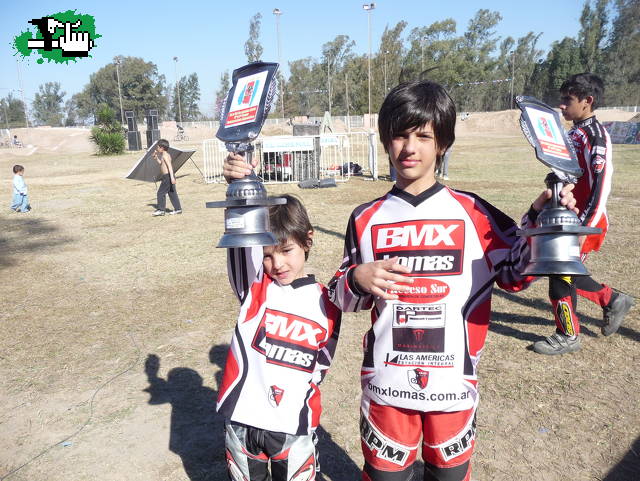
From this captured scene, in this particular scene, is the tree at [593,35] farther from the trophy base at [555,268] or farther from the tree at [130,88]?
the trophy base at [555,268]

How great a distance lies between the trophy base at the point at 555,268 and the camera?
1.47 m

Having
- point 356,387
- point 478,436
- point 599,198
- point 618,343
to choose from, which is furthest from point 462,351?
point 618,343

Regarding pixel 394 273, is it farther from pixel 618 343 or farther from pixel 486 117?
pixel 486 117

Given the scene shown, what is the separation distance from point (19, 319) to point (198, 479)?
3.71 m

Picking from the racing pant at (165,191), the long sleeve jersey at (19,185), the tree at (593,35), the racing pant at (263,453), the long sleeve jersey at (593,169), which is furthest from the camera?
the tree at (593,35)

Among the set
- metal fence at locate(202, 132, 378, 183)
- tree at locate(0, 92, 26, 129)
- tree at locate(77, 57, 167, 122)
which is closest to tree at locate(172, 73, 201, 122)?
tree at locate(77, 57, 167, 122)

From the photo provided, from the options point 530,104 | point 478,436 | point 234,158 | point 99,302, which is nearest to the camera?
point 530,104

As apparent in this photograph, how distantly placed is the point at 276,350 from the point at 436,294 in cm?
70

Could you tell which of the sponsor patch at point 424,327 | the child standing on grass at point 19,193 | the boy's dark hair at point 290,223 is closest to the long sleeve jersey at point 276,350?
the boy's dark hair at point 290,223

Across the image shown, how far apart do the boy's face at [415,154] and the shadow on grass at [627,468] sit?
219 centimetres

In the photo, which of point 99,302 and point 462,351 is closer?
point 462,351

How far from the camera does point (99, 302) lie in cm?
594

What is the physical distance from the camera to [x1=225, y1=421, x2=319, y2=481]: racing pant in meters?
1.96

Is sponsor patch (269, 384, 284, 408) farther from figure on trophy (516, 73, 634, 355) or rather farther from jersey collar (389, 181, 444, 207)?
figure on trophy (516, 73, 634, 355)
